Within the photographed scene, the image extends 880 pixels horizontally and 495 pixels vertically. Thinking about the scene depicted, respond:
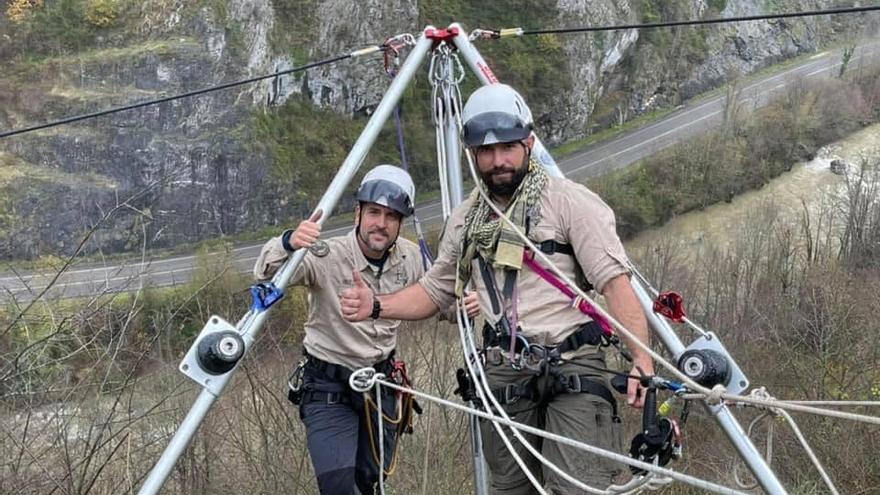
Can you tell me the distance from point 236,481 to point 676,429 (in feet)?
18.6

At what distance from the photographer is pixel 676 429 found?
2.92 metres

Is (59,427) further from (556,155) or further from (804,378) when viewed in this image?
(556,155)

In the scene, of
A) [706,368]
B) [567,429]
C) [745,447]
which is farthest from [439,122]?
[745,447]

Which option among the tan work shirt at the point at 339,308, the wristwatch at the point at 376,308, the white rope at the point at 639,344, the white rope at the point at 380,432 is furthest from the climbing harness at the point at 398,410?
the white rope at the point at 639,344

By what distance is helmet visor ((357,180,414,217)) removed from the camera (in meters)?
3.96

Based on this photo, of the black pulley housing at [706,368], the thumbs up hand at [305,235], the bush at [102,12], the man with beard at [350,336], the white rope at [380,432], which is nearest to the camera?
the black pulley housing at [706,368]

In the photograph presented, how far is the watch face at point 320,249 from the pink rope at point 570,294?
3.85ft

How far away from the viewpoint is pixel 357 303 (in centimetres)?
354

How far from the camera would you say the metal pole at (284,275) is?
10.4ft

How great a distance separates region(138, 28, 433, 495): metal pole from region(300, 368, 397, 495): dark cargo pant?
0.68m

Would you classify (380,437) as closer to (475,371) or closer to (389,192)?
(475,371)

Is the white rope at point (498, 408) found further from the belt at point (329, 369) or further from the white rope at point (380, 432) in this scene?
the belt at point (329, 369)

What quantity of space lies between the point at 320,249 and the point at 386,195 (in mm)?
429

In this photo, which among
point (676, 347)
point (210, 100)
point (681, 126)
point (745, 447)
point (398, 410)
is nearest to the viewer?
point (745, 447)
